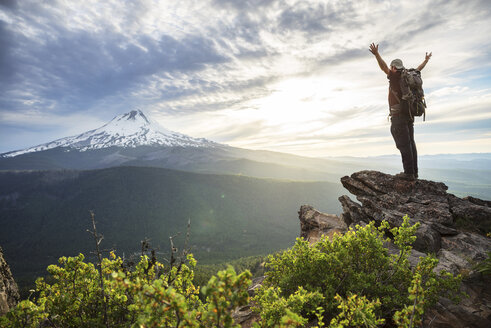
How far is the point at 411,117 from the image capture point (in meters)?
14.1

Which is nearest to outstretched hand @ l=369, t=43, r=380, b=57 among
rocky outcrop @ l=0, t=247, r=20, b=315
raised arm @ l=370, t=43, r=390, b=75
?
raised arm @ l=370, t=43, r=390, b=75

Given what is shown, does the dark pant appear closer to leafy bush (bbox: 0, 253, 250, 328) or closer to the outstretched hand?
the outstretched hand

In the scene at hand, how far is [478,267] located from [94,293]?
13.9 m

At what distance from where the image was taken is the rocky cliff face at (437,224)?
7.61 m

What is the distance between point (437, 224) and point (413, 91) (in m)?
7.82

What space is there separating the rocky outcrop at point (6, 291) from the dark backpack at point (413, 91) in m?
20.5

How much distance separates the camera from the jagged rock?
17.1 meters

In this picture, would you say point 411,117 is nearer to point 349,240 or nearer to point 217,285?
point 349,240

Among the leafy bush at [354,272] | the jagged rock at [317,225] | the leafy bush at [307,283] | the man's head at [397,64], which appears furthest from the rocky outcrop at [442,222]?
the man's head at [397,64]

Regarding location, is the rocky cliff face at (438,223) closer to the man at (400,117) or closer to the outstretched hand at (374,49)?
the man at (400,117)

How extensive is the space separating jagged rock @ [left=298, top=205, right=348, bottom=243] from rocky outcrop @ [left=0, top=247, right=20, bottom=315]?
15.6 metres

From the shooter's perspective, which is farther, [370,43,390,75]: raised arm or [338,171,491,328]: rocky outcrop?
[370,43,390,75]: raised arm

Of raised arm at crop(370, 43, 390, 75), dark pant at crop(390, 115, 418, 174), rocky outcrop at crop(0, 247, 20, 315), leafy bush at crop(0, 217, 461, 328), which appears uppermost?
raised arm at crop(370, 43, 390, 75)

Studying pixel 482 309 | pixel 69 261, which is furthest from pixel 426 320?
pixel 69 261
